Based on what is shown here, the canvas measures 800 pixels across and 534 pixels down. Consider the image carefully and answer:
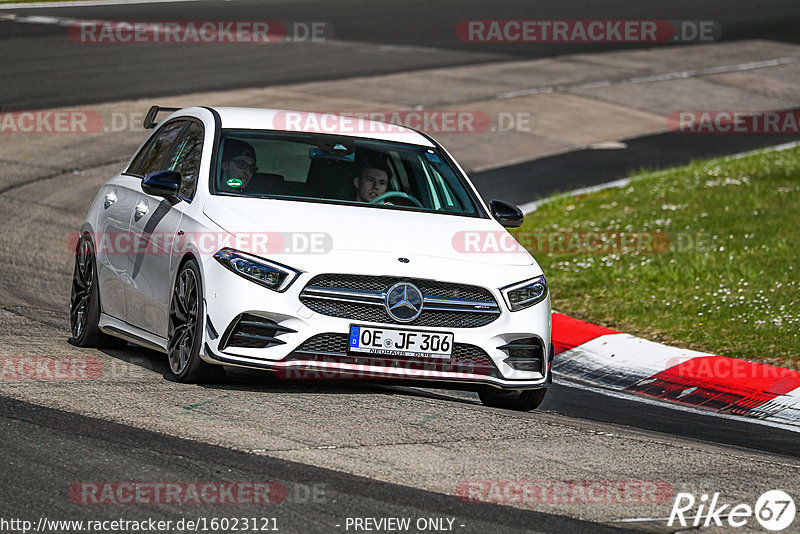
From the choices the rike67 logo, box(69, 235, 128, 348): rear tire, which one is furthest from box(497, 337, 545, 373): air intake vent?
box(69, 235, 128, 348): rear tire

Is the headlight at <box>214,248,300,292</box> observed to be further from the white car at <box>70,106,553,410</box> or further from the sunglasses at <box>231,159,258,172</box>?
the sunglasses at <box>231,159,258,172</box>

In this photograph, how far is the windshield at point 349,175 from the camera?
8211mm

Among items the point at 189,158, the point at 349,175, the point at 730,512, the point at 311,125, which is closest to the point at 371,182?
the point at 349,175

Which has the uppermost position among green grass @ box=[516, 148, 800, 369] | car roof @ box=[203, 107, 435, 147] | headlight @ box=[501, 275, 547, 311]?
car roof @ box=[203, 107, 435, 147]

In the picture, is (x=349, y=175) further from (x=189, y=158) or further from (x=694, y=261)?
(x=694, y=261)

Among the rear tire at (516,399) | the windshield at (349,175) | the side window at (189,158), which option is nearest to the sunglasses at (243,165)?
the windshield at (349,175)

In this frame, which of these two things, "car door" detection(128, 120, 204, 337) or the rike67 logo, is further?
"car door" detection(128, 120, 204, 337)

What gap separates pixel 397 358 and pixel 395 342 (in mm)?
93

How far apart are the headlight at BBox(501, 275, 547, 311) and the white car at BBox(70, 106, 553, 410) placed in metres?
0.01

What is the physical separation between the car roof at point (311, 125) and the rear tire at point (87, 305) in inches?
53.8

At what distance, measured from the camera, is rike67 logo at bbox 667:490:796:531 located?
18.1ft

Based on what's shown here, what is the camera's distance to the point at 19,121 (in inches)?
744

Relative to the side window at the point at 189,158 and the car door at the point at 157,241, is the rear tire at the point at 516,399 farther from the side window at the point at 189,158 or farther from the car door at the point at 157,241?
the side window at the point at 189,158

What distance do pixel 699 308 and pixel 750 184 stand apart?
5.27 meters
